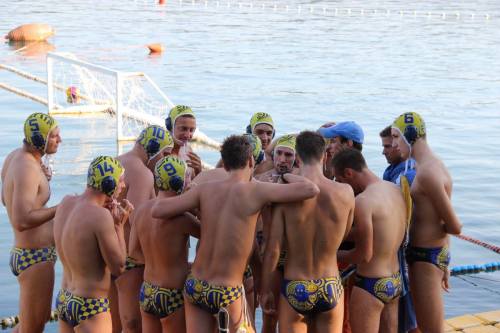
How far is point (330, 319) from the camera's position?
6336 mm

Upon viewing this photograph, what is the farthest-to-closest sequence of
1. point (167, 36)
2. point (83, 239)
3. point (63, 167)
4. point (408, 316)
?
point (167, 36) < point (63, 167) < point (408, 316) < point (83, 239)

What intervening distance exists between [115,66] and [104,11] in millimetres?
28078

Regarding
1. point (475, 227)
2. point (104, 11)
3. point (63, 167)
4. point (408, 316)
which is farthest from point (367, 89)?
point (104, 11)

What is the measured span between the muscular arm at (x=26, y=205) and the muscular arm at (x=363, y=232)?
250 centimetres

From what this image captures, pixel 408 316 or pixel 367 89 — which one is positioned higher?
pixel 408 316

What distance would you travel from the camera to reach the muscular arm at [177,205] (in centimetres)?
609

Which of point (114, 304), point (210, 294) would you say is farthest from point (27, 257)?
point (210, 294)

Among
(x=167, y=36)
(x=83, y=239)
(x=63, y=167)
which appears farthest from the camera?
(x=167, y=36)

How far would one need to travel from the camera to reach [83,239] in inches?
239

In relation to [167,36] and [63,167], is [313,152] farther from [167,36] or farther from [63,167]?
[167,36]

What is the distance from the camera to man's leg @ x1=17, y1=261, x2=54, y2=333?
23.0ft

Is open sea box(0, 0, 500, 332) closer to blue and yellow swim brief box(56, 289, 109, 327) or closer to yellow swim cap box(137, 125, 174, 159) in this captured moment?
yellow swim cap box(137, 125, 174, 159)

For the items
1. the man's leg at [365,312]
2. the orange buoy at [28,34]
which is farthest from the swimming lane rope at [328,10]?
the man's leg at [365,312]

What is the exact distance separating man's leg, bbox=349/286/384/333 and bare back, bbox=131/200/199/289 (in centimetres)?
141
